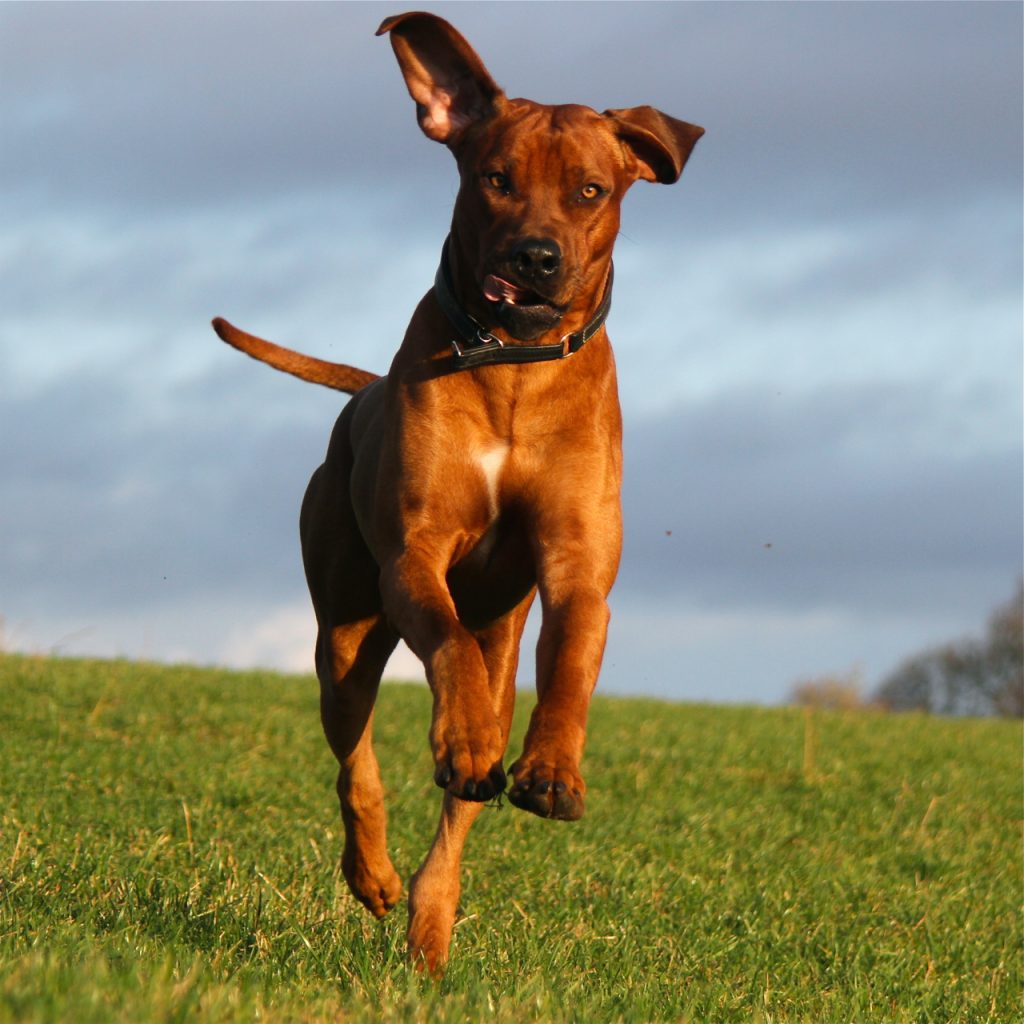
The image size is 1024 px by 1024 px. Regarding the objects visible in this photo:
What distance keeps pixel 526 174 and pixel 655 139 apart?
0.60 m

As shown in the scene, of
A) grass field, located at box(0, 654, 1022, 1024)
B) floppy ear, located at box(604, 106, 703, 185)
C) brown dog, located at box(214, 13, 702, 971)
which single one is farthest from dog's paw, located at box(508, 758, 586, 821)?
floppy ear, located at box(604, 106, 703, 185)

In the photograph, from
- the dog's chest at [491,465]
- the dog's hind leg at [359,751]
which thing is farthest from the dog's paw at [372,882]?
the dog's chest at [491,465]

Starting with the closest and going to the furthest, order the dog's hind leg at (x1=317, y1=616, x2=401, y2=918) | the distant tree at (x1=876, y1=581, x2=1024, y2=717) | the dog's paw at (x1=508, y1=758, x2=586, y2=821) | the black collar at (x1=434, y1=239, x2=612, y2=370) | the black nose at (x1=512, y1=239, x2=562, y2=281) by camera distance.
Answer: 1. the dog's paw at (x1=508, y1=758, x2=586, y2=821)
2. the black nose at (x1=512, y1=239, x2=562, y2=281)
3. the black collar at (x1=434, y1=239, x2=612, y2=370)
4. the dog's hind leg at (x1=317, y1=616, x2=401, y2=918)
5. the distant tree at (x1=876, y1=581, x2=1024, y2=717)

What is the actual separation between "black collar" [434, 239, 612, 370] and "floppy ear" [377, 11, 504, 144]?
577 millimetres

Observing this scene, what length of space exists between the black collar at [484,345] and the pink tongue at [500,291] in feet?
0.61

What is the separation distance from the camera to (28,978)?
3.44m

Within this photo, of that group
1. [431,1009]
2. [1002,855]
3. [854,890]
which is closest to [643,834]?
[854,890]

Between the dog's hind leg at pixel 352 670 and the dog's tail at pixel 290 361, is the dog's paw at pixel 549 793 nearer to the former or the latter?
the dog's hind leg at pixel 352 670

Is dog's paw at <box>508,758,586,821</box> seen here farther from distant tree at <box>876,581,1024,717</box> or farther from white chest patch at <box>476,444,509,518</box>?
distant tree at <box>876,581,1024,717</box>

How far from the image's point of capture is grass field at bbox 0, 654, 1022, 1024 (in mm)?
4418

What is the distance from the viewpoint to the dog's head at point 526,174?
16.3 feet

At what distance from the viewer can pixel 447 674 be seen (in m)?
4.56

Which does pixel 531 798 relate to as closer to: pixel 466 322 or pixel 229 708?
pixel 466 322

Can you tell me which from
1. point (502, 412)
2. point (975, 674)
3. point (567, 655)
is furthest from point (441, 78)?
point (975, 674)
